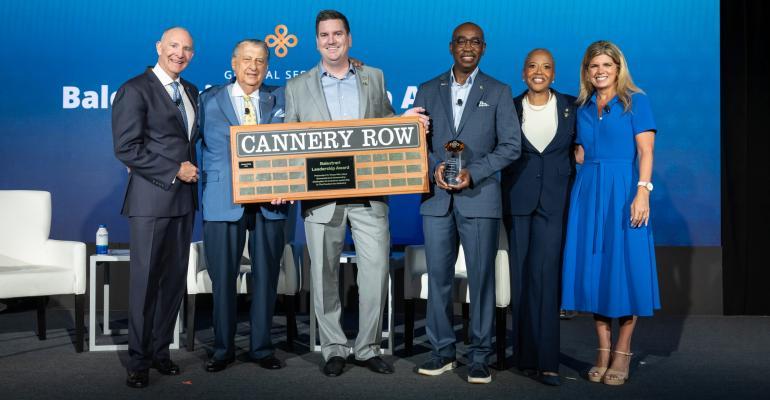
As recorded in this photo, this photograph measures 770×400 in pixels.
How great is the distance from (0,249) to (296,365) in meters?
2.20

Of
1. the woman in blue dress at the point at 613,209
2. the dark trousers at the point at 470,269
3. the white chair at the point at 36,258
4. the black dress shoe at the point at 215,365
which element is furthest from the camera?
the white chair at the point at 36,258

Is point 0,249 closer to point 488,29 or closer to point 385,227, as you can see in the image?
point 385,227

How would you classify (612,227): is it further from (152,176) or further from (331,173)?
(152,176)

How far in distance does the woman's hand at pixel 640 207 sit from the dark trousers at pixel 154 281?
2.08m

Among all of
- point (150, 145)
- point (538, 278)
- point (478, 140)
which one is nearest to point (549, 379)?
point (538, 278)

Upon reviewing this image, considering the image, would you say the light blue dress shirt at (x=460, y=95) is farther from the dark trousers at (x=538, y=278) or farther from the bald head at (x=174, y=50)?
the bald head at (x=174, y=50)

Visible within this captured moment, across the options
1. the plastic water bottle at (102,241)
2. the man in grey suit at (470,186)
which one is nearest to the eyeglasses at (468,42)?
the man in grey suit at (470,186)

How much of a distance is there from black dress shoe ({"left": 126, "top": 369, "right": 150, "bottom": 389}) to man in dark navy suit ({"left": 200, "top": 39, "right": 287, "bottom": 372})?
1.16ft

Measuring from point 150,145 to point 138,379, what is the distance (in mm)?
1076

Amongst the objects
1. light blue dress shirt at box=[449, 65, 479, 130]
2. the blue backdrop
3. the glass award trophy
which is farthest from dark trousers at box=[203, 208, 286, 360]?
the blue backdrop

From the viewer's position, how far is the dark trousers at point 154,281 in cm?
401

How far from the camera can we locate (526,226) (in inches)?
159

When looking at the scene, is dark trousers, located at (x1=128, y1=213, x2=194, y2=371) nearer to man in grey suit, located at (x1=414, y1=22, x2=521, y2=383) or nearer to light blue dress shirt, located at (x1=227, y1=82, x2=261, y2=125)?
light blue dress shirt, located at (x1=227, y1=82, x2=261, y2=125)

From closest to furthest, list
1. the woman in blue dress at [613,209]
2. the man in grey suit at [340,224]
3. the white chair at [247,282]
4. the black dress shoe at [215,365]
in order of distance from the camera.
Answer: the woman in blue dress at [613,209]
the man in grey suit at [340,224]
the black dress shoe at [215,365]
the white chair at [247,282]
